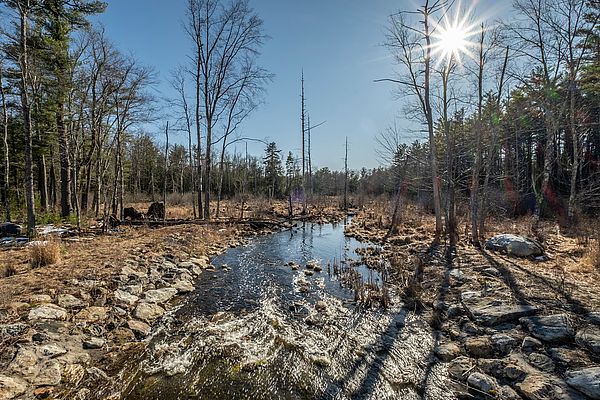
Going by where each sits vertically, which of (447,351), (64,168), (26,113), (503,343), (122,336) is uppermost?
(26,113)

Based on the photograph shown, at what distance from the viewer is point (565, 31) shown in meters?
11.4

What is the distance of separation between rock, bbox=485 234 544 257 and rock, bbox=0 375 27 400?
10.7 metres

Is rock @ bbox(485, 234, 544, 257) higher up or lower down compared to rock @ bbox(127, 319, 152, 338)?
higher up

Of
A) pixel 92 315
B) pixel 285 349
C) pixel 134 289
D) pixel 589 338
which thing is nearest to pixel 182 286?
pixel 134 289

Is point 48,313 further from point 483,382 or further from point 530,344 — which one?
point 530,344

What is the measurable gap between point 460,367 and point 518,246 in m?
6.22

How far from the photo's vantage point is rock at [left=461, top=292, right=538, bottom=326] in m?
4.45

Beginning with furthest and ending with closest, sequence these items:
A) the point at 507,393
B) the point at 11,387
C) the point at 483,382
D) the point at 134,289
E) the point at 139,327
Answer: the point at 134,289 → the point at 139,327 → the point at 483,382 → the point at 507,393 → the point at 11,387

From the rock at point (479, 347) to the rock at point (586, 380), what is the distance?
0.85 m

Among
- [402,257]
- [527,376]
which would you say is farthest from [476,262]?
[527,376]

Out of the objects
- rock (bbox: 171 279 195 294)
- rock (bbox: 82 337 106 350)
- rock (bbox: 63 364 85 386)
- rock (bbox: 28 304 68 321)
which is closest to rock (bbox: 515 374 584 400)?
rock (bbox: 63 364 85 386)

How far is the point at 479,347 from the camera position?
389cm

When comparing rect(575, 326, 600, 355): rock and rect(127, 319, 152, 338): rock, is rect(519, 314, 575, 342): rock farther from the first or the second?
rect(127, 319, 152, 338): rock

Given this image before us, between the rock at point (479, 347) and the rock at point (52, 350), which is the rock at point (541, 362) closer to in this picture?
the rock at point (479, 347)
